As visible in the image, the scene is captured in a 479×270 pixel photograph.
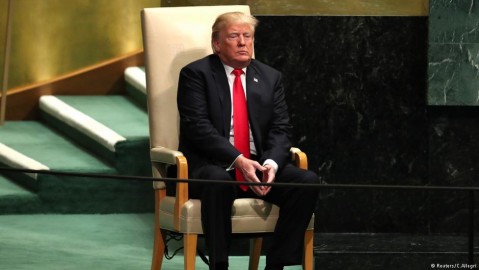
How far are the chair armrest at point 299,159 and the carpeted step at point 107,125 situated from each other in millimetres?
1622

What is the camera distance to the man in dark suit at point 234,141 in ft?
16.5

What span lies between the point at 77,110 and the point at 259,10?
1.77 meters

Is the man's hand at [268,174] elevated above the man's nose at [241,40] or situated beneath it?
situated beneath

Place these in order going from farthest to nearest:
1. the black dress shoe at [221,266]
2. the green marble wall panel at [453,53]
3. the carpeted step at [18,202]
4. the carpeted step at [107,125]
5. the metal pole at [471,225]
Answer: the carpeted step at [107,125]
the carpeted step at [18,202]
the green marble wall panel at [453,53]
the black dress shoe at [221,266]
the metal pole at [471,225]

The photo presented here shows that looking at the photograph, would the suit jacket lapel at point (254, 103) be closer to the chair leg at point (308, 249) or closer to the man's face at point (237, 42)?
the man's face at point (237, 42)

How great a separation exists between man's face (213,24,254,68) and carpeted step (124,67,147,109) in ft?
6.98

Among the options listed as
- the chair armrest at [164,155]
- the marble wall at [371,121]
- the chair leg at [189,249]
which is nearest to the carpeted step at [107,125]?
the marble wall at [371,121]

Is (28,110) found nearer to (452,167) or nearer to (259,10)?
(259,10)

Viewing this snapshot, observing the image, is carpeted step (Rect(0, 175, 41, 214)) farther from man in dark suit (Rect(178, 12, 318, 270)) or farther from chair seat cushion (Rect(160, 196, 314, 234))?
chair seat cushion (Rect(160, 196, 314, 234))

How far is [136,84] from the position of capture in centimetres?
755

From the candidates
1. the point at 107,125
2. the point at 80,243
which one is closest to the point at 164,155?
the point at 80,243

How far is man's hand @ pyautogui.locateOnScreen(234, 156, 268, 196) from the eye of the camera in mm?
5102

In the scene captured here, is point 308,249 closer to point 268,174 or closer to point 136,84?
point 268,174

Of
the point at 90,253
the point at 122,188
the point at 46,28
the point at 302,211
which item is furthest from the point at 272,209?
the point at 46,28
